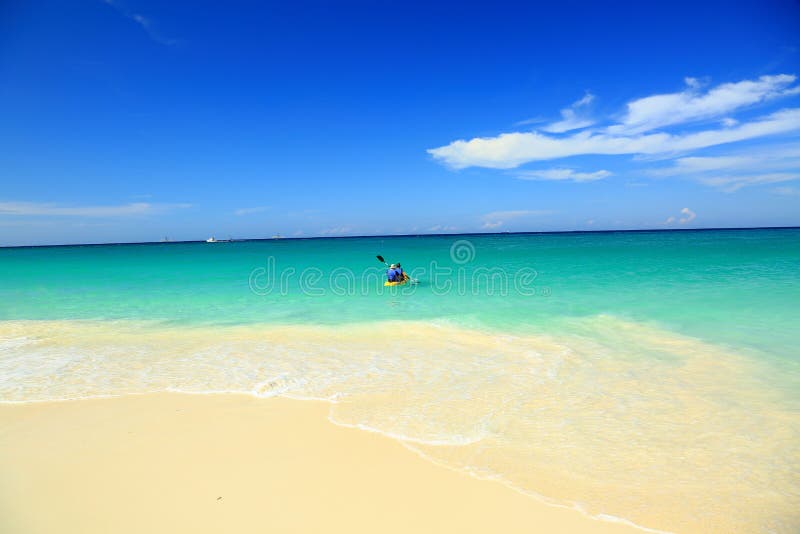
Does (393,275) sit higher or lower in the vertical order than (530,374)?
higher

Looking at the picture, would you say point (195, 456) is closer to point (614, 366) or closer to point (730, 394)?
point (614, 366)

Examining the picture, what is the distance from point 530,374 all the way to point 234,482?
5.02 metres

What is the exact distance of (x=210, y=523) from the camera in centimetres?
348

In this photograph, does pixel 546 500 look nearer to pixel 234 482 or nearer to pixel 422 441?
pixel 422 441

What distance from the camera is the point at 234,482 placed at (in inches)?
158

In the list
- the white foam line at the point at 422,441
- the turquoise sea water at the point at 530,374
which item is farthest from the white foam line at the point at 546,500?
the white foam line at the point at 422,441

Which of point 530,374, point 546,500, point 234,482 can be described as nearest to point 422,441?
point 546,500

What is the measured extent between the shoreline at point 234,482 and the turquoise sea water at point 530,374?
42 centimetres

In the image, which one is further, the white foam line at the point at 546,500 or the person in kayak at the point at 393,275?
the person in kayak at the point at 393,275

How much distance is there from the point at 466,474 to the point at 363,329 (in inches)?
284

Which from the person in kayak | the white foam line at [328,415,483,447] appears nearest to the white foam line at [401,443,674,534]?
the white foam line at [328,415,483,447]

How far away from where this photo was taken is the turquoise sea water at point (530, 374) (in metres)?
4.11

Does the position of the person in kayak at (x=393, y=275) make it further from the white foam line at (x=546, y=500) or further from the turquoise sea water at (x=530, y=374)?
the white foam line at (x=546, y=500)

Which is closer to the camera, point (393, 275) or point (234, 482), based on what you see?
point (234, 482)
